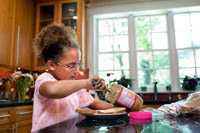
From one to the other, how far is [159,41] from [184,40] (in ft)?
1.16

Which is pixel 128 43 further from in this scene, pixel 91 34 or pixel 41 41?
pixel 41 41

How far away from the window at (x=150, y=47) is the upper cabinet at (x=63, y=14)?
44 centimetres

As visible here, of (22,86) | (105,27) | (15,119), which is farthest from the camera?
(105,27)

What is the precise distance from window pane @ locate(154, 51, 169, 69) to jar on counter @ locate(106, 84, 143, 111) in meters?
2.56

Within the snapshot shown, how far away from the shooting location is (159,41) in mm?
3449

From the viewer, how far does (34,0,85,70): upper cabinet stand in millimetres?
3259

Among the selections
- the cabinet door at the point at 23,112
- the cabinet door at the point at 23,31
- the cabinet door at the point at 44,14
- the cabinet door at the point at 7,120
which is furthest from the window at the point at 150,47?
the cabinet door at the point at 7,120

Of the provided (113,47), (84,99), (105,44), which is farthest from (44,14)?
(84,99)

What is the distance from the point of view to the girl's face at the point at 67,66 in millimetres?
941

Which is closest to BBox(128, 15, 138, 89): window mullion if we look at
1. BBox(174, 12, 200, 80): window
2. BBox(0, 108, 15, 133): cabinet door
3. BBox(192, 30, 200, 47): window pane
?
BBox(174, 12, 200, 80): window

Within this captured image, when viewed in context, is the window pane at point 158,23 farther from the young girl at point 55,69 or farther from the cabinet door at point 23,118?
the young girl at point 55,69

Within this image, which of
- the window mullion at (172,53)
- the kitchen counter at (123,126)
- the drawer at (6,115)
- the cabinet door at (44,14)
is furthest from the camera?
the cabinet door at (44,14)

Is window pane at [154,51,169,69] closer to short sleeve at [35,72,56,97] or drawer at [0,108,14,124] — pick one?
drawer at [0,108,14,124]

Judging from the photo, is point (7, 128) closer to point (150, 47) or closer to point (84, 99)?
point (84, 99)
